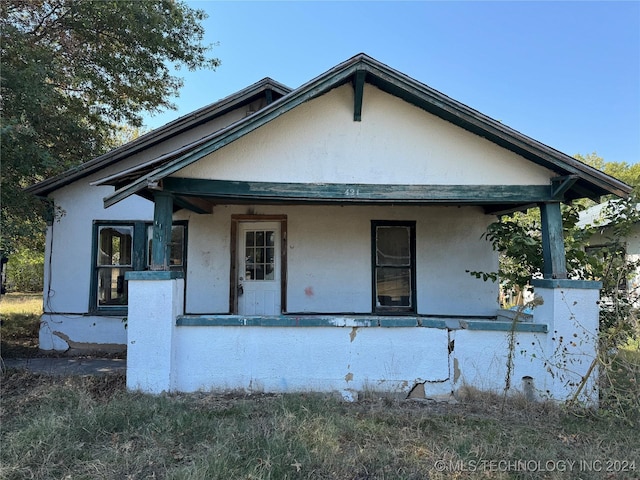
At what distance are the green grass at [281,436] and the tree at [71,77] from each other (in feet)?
10.8

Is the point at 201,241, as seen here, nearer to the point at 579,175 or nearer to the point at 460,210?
the point at 460,210

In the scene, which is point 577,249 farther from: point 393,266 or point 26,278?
point 26,278

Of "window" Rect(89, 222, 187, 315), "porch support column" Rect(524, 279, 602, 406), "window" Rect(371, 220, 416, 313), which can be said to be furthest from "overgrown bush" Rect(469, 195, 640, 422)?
"window" Rect(89, 222, 187, 315)

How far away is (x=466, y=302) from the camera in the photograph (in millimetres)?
7773

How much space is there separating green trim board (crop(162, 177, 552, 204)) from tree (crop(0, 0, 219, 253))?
3.33 metres

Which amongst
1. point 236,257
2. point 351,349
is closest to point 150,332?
point 351,349

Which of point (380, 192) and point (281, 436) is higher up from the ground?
point (380, 192)

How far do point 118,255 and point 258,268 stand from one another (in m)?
2.85

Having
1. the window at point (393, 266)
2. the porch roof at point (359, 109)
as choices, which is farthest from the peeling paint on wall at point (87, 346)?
the window at point (393, 266)

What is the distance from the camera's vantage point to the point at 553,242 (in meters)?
5.35

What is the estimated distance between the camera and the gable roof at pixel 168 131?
24.4 ft

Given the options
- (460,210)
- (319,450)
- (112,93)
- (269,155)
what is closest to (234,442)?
(319,450)

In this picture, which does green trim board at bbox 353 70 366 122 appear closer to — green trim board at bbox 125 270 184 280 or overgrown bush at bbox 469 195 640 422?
overgrown bush at bbox 469 195 640 422

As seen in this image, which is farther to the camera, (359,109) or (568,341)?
(359,109)
